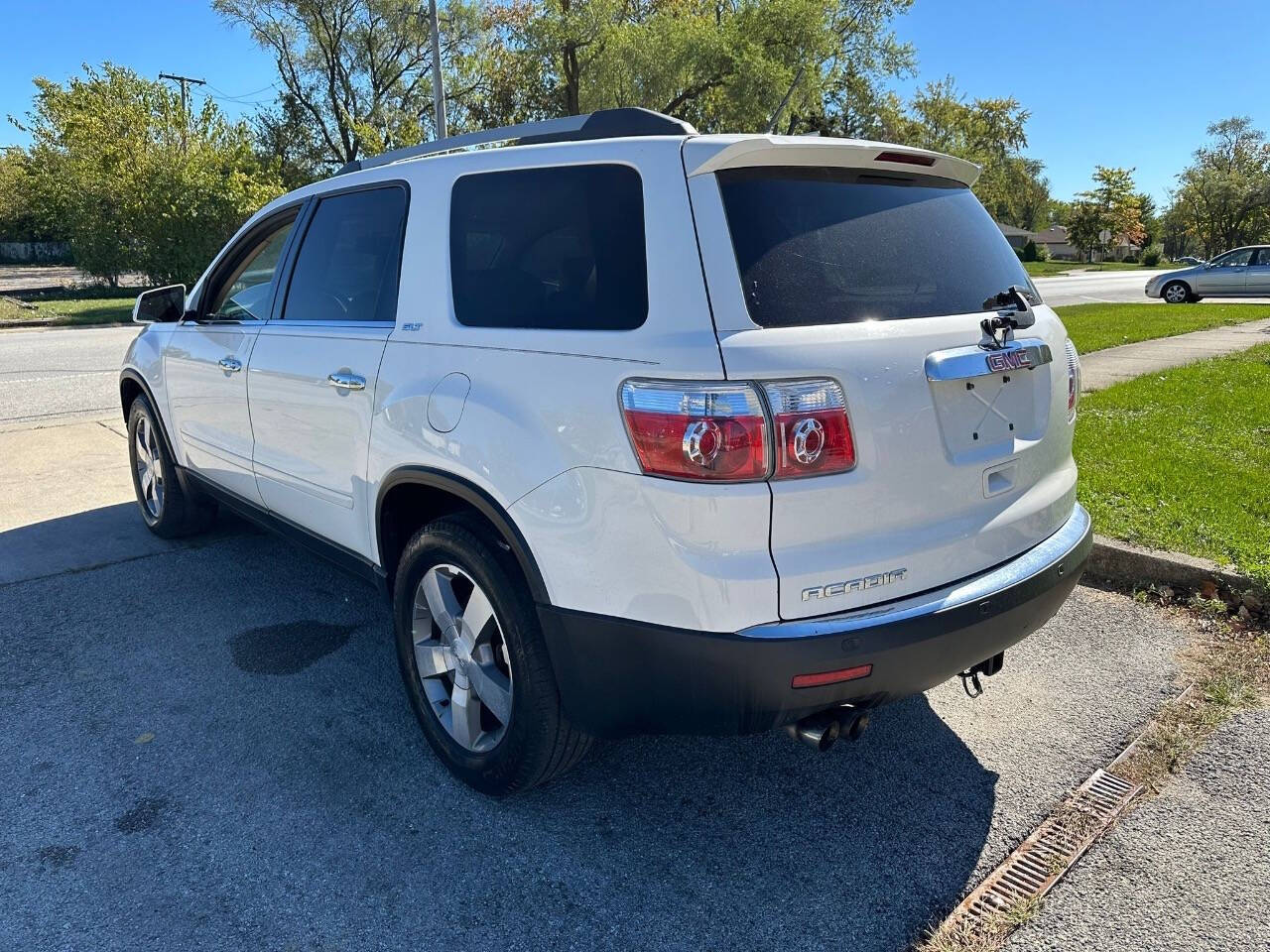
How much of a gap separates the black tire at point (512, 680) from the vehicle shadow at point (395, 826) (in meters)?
0.15

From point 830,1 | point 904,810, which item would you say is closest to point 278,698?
point 904,810

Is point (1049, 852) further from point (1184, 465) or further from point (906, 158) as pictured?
point (1184, 465)

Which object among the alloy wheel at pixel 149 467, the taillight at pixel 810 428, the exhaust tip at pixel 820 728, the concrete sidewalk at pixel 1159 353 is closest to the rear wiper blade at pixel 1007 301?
the taillight at pixel 810 428

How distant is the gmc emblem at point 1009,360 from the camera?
2.54 meters

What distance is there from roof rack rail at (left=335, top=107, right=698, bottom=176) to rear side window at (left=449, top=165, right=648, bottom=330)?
201 millimetres

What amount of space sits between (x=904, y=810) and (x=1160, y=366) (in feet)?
32.4

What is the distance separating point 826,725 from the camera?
7.80ft

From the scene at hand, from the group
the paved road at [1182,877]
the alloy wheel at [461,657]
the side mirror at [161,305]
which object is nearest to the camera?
the paved road at [1182,877]

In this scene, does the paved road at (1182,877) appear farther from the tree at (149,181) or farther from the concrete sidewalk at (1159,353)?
the tree at (149,181)

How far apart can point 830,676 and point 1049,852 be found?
99cm

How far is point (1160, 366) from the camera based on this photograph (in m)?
10.8

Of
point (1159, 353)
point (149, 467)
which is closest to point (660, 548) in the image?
point (149, 467)

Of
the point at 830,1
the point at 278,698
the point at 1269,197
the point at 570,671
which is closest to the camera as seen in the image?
the point at 570,671

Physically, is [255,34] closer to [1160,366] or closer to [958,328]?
[1160,366]
